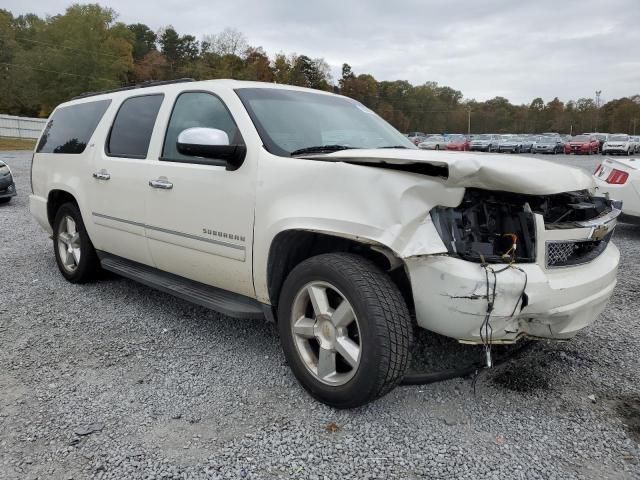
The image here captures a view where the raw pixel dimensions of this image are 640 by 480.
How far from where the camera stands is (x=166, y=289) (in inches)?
144

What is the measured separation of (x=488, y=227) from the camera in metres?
2.55

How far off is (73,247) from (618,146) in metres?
42.5

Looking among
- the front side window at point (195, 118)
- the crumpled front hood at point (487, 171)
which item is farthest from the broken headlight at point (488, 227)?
the front side window at point (195, 118)

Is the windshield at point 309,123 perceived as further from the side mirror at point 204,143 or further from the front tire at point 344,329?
the front tire at point 344,329

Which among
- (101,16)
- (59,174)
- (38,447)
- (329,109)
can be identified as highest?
(101,16)

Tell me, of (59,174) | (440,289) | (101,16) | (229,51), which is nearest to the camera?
(440,289)

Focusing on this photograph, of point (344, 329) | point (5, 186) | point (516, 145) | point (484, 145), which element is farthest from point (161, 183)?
point (484, 145)

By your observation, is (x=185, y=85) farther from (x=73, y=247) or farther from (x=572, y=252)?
(x=572, y=252)

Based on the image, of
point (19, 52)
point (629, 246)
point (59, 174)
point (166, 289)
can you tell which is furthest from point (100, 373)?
point (19, 52)

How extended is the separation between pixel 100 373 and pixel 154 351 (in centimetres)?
40

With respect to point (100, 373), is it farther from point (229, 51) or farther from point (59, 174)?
point (229, 51)

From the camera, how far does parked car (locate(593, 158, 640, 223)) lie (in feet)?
21.8

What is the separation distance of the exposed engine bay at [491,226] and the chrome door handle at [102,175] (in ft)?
9.51

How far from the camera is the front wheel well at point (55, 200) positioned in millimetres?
5055
